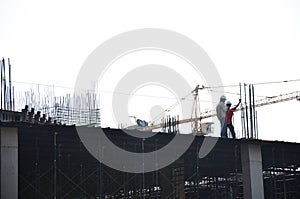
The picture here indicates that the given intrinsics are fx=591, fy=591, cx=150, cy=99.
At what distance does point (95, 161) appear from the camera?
24.5m

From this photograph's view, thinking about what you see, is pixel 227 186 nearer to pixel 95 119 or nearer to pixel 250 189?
pixel 250 189

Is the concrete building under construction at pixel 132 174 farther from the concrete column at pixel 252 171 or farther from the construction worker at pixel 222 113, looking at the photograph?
the construction worker at pixel 222 113

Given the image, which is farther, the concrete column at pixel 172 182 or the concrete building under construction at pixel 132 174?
the concrete column at pixel 172 182

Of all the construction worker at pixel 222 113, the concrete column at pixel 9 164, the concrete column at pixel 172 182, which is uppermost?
the construction worker at pixel 222 113

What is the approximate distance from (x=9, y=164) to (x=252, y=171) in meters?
10.6

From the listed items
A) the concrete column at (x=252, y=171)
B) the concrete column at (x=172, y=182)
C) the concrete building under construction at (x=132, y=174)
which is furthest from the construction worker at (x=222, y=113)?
the concrete column at (x=172, y=182)

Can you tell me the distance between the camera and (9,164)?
17344 mm

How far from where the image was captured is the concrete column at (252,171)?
23.8 metres

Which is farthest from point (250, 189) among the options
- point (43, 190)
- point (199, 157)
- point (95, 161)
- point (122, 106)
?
point (122, 106)

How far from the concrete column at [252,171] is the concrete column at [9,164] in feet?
33.5

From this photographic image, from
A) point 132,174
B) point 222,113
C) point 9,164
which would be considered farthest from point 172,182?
point 9,164

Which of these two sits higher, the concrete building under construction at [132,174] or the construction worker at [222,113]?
the construction worker at [222,113]

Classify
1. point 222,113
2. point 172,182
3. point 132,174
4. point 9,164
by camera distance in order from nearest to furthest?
point 9,164 < point 222,113 < point 132,174 < point 172,182

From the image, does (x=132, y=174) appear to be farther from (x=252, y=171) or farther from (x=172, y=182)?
(x=252, y=171)
